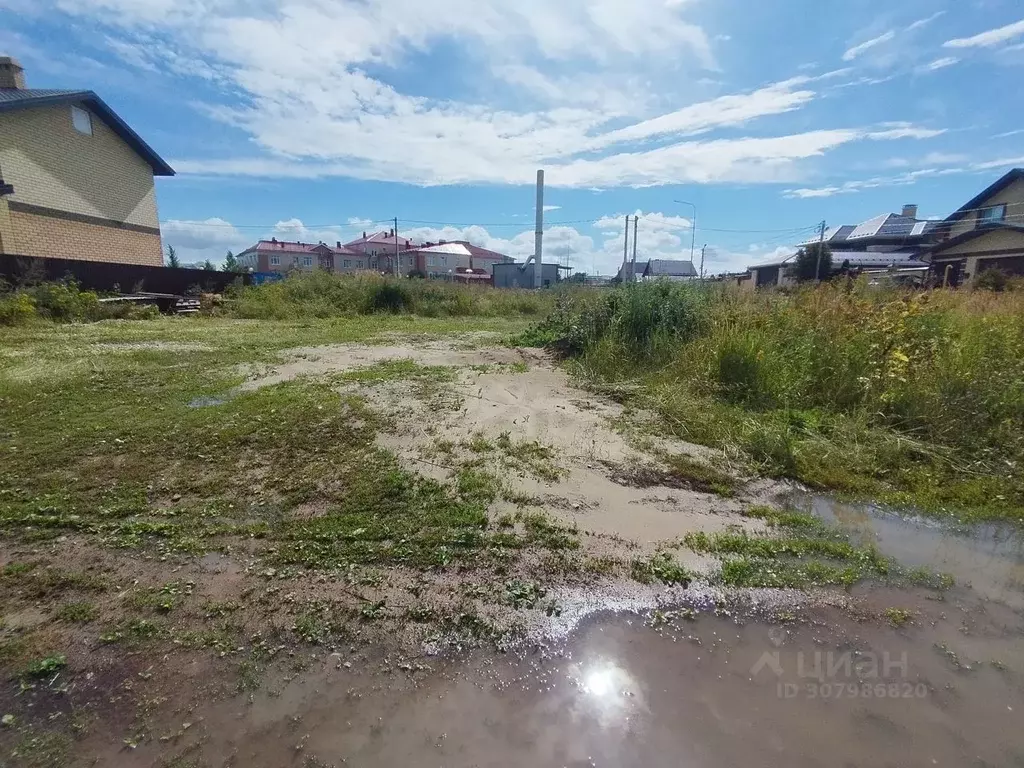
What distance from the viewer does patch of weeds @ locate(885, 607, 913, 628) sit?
2482mm

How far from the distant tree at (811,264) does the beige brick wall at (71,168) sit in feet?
114

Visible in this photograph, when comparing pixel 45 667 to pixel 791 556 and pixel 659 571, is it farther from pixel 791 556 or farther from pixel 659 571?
pixel 791 556

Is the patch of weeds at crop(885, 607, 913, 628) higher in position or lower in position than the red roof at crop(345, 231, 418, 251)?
lower

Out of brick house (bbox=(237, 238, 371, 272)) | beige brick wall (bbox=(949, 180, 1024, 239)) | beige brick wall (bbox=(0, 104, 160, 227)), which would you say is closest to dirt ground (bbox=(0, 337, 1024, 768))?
beige brick wall (bbox=(0, 104, 160, 227))

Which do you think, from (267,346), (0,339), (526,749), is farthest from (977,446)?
(0,339)

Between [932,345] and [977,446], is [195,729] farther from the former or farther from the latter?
[932,345]

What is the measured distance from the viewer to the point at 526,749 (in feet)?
5.92

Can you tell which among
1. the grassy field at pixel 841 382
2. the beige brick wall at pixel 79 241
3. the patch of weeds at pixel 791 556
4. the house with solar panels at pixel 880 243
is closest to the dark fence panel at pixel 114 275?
the beige brick wall at pixel 79 241

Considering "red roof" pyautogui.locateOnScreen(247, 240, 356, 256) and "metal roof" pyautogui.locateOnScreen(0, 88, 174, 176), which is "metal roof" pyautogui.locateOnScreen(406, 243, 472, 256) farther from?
"metal roof" pyautogui.locateOnScreen(0, 88, 174, 176)

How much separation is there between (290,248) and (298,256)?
1.78 meters

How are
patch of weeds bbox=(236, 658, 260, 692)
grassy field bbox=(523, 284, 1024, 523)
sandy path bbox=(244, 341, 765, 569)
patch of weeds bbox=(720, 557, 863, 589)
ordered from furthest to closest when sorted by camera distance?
1. grassy field bbox=(523, 284, 1024, 523)
2. sandy path bbox=(244, 341, 765, 569)
3. patch of weeds bbox=(720, 557, 863, 589)
4. patch of weeds bbox=(236, 658, 260, 692)

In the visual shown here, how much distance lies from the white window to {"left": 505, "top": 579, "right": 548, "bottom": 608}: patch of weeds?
923 inches

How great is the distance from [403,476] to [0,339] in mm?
10085

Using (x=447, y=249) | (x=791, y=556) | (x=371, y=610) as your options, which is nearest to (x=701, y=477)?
(x=791, y=556)
